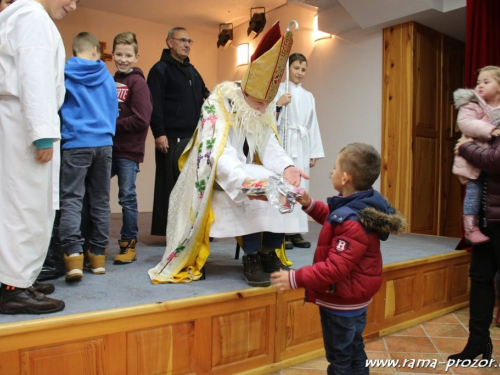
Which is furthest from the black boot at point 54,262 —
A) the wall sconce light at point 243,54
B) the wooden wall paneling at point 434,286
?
the wall sconce light at point 243,54

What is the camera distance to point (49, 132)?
1472mm

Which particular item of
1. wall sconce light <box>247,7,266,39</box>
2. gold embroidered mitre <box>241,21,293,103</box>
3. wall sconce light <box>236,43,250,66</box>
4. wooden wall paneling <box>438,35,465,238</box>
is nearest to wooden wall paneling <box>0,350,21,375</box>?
gold embroidered mitre <box>241,21,293,103</box>

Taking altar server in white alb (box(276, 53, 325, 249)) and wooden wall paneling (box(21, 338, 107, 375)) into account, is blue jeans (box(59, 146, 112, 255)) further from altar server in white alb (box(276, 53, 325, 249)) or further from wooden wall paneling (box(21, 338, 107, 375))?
altar server in white alb (box(276, 53, 325, 249))

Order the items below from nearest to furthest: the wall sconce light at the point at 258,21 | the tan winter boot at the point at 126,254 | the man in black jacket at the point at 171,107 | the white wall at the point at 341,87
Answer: the tan winter boot at the point at 126,254
the man in black jacket at the point at 171,107
the white wall at the point at 341,87
the wall sconce light at the point at 258,21

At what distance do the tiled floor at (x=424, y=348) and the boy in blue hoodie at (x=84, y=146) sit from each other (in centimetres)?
101

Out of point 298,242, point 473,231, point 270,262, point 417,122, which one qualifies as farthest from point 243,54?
point 473,231

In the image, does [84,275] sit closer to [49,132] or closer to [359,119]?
[49,132]

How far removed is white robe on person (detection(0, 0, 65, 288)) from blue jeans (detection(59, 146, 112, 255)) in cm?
48

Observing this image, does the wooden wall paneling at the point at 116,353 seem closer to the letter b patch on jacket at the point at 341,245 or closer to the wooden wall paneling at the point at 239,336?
the wooden wall paneling at the point at 239,336

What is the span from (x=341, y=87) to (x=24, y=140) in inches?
154

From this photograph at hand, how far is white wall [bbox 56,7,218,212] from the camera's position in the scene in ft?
19.1

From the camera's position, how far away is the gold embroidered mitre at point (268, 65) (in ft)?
6.46

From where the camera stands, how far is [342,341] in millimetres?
1466

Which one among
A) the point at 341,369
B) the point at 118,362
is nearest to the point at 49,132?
the point at 118,362
